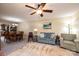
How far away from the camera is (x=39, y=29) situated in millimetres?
2479

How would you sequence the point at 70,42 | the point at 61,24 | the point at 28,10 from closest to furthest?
the point at 28,10, the point at 61,24, the point at 70,42

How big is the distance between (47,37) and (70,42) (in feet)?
2.06

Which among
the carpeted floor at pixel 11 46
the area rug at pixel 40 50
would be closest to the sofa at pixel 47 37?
the area rug at pixel 40 50

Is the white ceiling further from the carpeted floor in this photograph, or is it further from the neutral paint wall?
the carpeted floor

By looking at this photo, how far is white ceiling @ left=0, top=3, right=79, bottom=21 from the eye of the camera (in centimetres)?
226

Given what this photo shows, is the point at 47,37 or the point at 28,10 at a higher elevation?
the point at 28,10

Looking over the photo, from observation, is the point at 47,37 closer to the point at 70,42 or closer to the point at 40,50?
the point at 40,50

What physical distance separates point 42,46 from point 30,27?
0.56 metres

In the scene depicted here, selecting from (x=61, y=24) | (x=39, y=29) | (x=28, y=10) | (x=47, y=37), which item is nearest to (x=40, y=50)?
(x=47, y=37)

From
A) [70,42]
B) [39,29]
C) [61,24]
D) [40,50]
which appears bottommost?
[40,50]

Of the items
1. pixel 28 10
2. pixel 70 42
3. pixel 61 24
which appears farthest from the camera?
pixel 70 42

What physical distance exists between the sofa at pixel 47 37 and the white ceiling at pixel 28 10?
0.42 m

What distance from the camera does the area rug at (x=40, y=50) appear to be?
7.47 feet

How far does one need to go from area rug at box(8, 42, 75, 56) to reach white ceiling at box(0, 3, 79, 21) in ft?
2.24
